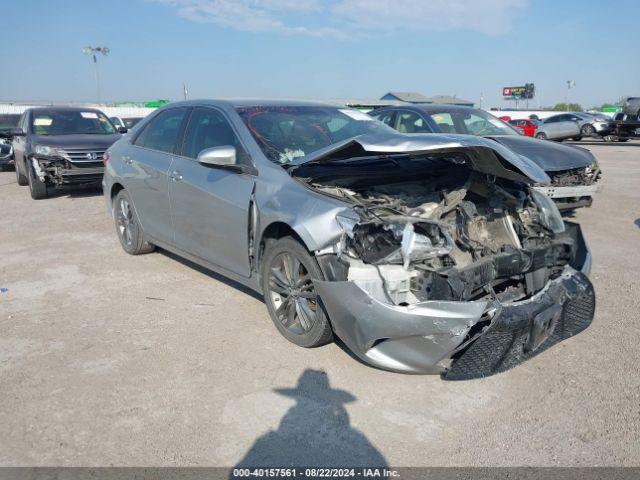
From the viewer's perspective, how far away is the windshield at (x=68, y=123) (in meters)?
10.7

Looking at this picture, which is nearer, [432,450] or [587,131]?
[432,450]

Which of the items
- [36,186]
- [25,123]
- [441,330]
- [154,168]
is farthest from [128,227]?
[25,123]

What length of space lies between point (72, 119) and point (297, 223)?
30.0 feet

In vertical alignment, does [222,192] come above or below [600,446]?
above

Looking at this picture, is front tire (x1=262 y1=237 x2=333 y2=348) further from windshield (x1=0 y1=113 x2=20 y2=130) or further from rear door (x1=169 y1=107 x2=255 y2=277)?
windshield (x1=0 y1=113 x2=20 y2=130)

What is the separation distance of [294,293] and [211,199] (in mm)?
1179

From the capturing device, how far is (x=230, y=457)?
278 centimetres

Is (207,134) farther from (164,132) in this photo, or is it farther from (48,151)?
(48,151)

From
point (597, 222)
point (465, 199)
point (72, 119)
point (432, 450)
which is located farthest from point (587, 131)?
point (432, 450)

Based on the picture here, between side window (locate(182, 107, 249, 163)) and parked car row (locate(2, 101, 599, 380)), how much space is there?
0.01 m

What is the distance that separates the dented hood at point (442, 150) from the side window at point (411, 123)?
4.61 metres

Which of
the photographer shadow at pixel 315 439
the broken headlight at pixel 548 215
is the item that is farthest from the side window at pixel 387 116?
the photographer shadow at pixel 315 439

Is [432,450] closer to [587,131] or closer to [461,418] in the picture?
[461,418]

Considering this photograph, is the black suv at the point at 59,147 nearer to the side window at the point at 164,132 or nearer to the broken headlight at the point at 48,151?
the broken headlight at the point at 48,151
